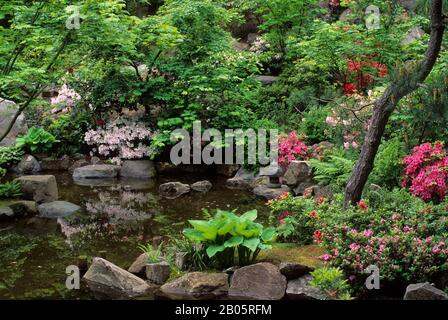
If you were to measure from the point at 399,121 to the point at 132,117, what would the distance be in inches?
289

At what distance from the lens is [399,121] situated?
11039mm

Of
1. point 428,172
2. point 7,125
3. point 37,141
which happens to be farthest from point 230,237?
point 7,125

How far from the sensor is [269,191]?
11.8m

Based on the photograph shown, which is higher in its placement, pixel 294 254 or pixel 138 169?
pixel 138 169

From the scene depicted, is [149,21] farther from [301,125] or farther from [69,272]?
[69,272]

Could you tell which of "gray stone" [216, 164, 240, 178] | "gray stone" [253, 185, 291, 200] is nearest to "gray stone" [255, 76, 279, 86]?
"gray stone" [216, 164, 240, 178]

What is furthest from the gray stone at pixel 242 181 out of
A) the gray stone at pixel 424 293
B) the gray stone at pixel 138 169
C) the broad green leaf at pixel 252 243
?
the gray stone at pixel 424 293

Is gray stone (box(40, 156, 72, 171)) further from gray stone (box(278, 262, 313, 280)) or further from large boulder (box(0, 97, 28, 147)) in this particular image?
gray stone (box(278, 262, 313, 280))

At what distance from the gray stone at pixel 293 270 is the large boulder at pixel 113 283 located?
1.71 m

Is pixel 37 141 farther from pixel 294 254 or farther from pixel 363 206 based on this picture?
pixel 363 206

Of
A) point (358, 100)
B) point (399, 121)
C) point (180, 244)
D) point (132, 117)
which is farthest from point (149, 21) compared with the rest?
point (180, 244)

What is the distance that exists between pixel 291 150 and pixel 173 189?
9.33 feet

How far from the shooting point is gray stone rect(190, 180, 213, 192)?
12586mm

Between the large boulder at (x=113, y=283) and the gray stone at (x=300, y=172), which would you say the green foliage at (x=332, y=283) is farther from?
the gray stone at (x=300, y=172)
